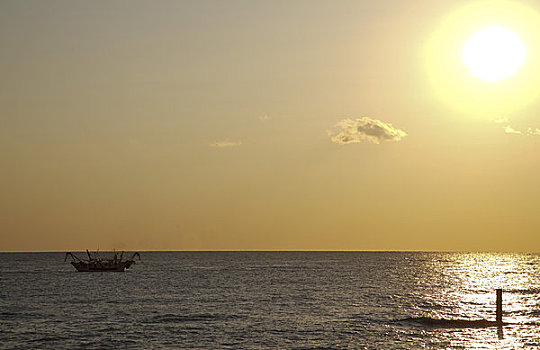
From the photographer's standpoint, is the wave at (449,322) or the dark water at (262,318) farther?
the wave at (449,322)

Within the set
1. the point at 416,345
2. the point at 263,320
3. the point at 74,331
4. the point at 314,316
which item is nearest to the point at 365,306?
the point at 314,316

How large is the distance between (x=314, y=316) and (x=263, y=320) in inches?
245

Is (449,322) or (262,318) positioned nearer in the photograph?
(449,322)

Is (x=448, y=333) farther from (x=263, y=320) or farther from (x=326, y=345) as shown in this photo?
(x=263, y=320)

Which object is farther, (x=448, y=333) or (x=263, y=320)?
(x=263, y=320)

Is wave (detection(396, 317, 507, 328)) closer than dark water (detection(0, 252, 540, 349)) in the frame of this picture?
No

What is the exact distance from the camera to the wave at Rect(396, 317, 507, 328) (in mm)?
65562

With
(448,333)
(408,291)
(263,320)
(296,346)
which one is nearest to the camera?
(296,346)

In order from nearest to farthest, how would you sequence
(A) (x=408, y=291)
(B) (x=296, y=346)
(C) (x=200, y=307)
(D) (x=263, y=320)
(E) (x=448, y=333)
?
(B) (x=296, y=346) < (E) (x=448, y=333) < (D) (x=263, y=320) < (C) (x=200, y=307) < (A) (x=408, y=291)

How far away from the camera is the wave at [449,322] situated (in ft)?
215

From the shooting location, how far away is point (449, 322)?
225ft

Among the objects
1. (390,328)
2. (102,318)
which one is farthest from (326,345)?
(102,318)

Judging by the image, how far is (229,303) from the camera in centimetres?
8838

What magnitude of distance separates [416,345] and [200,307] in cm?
3527
